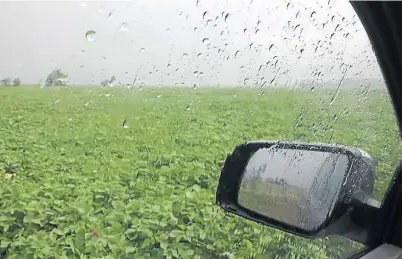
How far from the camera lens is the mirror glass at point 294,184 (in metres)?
2.02

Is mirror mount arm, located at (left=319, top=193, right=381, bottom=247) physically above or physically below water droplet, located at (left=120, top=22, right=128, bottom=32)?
below

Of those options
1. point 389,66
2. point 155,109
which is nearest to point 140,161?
point 155,109

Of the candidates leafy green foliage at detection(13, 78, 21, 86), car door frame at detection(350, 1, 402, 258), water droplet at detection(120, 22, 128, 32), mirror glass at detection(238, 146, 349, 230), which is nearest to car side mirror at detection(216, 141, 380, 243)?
mirror glass at detection(238, 146, 349, 230)

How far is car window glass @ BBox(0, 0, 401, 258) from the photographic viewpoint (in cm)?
145

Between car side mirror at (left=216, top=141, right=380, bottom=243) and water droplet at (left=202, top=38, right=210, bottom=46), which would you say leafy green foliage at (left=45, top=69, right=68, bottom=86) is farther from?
car side mirror at (left=216, top=141, right=380, bottom=243)

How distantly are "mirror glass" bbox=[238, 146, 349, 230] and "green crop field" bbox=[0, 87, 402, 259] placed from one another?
7 centimetres

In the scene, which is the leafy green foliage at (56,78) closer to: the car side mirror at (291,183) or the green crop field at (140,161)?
the green crop field at (140,161)

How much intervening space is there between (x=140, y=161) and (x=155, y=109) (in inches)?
6.9

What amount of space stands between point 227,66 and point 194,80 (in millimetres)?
126

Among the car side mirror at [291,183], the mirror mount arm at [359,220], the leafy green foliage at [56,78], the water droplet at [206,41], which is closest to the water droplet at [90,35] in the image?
the leafy green foliage at [56,78]

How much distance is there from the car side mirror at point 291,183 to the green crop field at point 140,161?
0.05m

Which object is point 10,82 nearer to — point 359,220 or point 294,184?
point 294,184

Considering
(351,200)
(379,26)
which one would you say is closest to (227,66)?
(379,26)

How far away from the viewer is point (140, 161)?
5.72 ft
